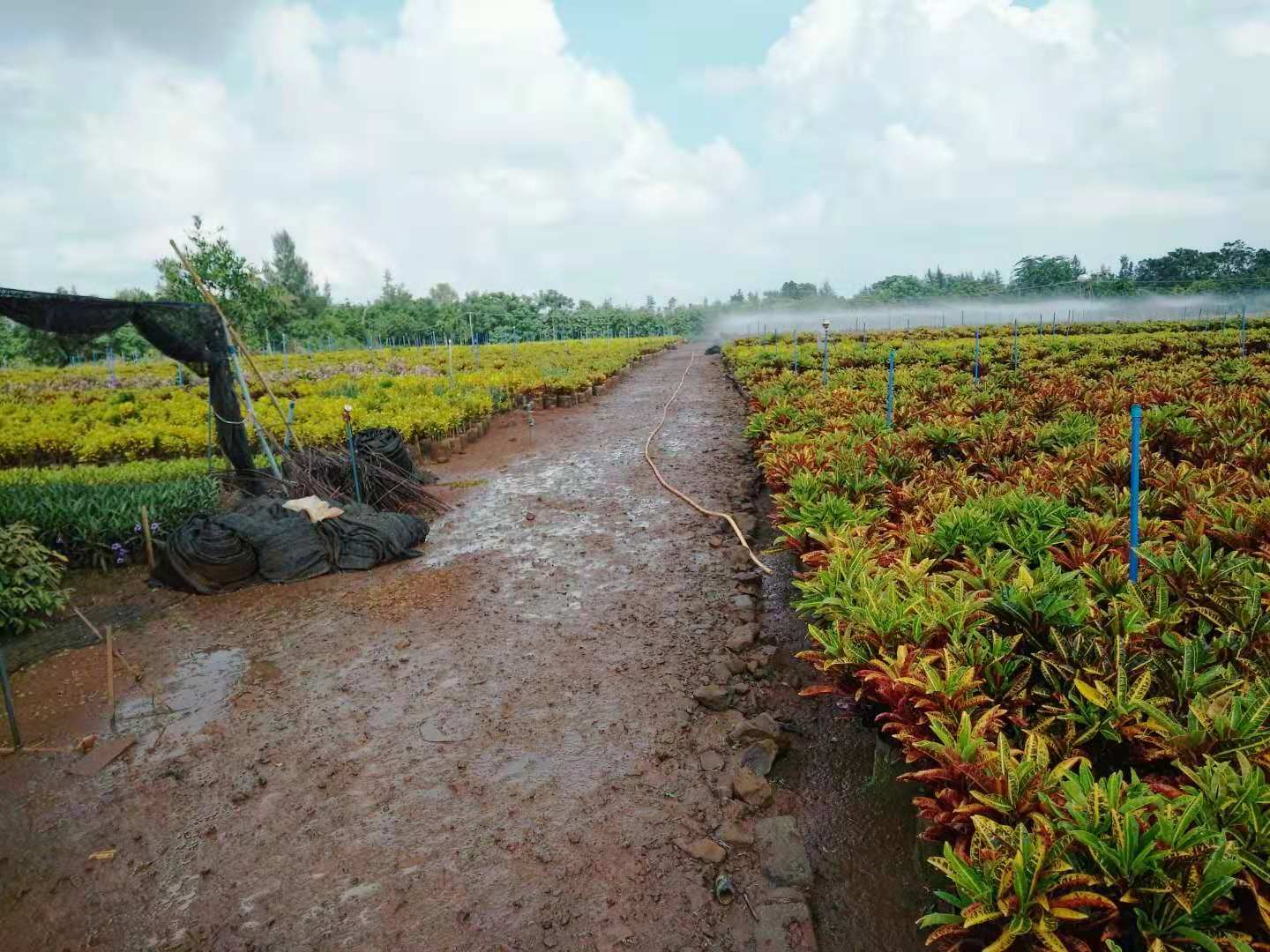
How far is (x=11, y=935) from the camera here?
253 cm

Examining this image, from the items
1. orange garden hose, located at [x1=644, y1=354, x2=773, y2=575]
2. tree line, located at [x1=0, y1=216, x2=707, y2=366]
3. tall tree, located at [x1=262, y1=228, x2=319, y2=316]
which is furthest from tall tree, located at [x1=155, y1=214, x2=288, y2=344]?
tall tree, located at [x1=262, y1=228, x2=319, y2=316]

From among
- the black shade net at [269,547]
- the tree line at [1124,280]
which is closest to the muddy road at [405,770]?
the black shade net at [269,547]

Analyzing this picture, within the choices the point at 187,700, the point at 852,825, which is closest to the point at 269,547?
the point at 187,700

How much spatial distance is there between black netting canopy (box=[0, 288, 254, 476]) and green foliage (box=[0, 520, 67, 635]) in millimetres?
1747

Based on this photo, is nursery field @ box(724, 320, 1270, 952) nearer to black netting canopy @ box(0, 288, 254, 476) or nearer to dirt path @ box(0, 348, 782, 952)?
dirt path @ box(0, 348, 782, 952)

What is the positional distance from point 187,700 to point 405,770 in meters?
1.78

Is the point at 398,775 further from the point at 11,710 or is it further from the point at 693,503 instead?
the point at 693,503

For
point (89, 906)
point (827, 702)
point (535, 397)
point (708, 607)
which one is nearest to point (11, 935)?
point (89, 906)

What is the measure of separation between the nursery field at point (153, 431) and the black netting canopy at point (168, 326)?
385 millimetres

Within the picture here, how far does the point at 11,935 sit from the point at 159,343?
5.64m

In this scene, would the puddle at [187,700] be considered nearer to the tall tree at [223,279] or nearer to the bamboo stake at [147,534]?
the bamboo stake at [147,534]

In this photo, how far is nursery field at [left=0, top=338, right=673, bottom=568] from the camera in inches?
251

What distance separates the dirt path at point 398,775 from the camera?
2.54m

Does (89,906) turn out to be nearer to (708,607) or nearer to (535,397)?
(708,607)
